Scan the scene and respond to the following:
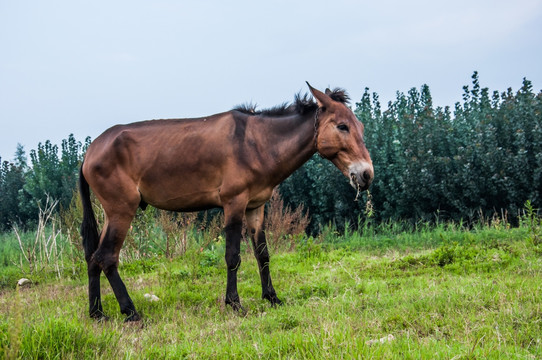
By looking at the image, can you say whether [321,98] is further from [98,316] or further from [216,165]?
[98,316]

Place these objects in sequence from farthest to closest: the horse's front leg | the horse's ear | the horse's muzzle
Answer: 1. the horse's ear
2. the horse's front leg
3. the horse's muzzle

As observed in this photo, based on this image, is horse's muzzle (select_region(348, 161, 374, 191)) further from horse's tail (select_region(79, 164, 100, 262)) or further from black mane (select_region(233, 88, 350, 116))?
horse's tail (select_region(79, 164, 100, 262))

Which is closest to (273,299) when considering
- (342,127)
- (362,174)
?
(362,174)

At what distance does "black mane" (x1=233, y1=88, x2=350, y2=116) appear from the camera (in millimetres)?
5855

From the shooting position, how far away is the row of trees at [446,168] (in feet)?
39.3

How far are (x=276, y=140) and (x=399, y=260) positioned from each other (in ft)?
9.04

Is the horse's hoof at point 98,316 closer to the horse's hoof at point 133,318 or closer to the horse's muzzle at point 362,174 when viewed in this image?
the horse's hoof at point 133,318

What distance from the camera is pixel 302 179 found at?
16031 millimetres

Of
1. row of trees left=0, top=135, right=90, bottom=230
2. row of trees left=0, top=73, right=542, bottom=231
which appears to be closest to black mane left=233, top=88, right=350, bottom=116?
row of trees left=0, top=73, right=542, bottom=231

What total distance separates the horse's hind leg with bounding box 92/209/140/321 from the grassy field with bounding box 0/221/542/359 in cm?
24

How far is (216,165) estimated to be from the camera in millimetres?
5707

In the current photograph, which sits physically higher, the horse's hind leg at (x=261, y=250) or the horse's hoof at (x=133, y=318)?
the horse's hind leg at (x=261, y=250)

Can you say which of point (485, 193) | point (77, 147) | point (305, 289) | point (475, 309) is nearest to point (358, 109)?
point (485, 193)

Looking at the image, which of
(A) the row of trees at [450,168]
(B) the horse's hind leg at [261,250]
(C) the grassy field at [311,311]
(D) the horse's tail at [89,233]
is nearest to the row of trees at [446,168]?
(A) the row of trees at [450,168]
